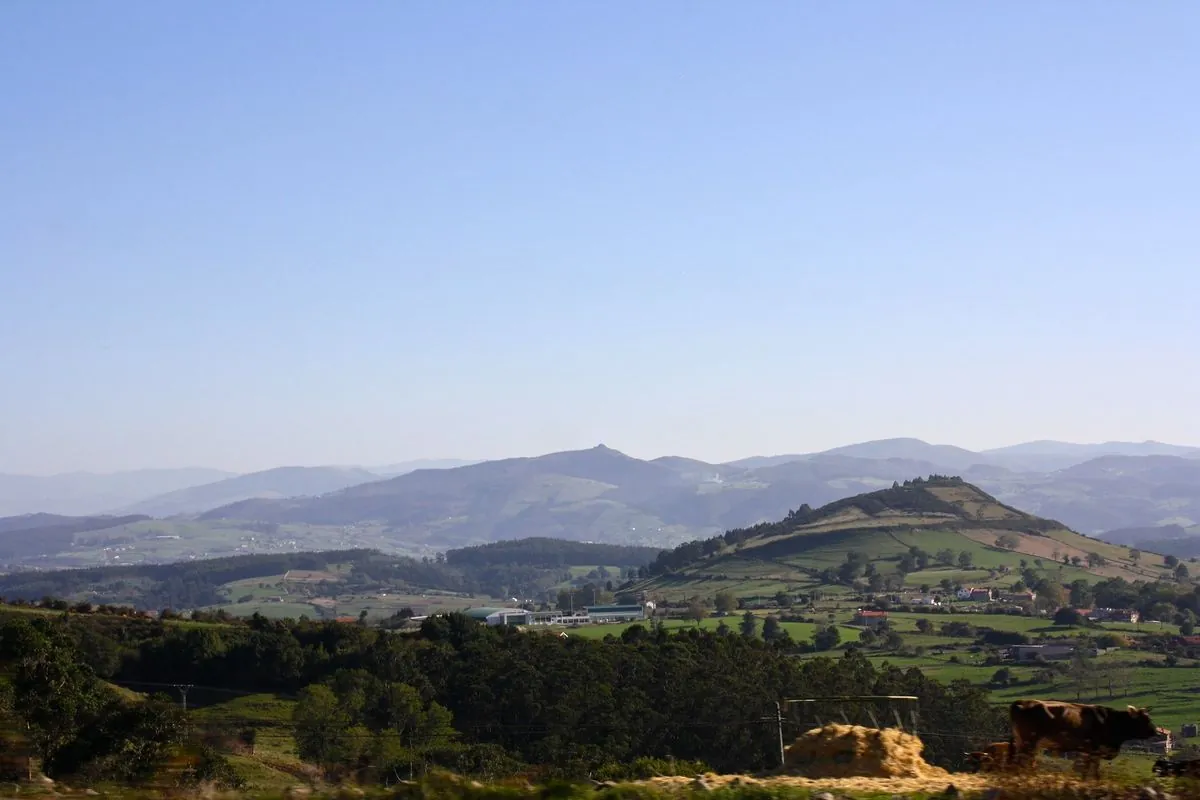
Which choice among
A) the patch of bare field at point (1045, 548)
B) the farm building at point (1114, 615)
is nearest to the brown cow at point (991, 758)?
the farm building at point (1114, 615)

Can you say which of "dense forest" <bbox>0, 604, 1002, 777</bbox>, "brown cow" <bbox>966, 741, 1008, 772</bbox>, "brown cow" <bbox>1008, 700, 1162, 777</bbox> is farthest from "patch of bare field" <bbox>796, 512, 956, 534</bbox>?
"brown cow" <bbox>966, 741, 1008, 772</bbox>

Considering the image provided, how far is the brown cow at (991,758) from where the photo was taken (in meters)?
12.9

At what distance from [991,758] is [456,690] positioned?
33.1 metres

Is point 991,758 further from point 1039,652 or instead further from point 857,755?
point 1039,652

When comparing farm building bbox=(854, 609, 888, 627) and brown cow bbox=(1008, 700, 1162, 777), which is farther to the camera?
farm building bbox=(854, 609, 888, 627)

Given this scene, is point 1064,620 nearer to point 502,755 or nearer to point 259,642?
point 259,642

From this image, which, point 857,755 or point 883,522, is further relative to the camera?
point 883,522

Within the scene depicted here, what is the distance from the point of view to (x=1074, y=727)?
14.0 m

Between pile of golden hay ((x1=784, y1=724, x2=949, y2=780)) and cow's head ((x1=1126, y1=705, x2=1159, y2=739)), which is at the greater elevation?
cow's head ((x1=1126, y1=705, x2=1159, y2=739))

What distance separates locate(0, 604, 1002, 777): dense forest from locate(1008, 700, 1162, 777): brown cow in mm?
8534

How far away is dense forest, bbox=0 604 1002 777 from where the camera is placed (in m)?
26.2

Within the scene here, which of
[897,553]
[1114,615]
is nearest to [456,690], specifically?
[1114,615]

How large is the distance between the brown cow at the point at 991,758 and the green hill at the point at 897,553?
387 feet

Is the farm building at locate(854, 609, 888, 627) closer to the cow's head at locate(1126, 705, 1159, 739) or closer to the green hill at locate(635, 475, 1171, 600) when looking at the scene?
the green hill at locate(635, 475, 1171, 600)
